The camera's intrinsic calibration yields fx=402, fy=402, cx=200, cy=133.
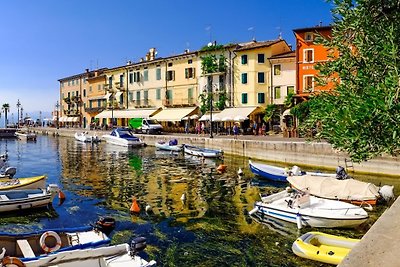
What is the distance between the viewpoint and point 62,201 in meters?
21.8

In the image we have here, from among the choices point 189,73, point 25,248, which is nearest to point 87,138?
point 189,73

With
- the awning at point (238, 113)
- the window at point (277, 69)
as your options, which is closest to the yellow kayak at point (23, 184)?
the awning at point (238, 113)

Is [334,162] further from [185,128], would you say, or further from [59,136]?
[59,136]

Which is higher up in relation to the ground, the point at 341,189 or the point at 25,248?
the point at 341,189

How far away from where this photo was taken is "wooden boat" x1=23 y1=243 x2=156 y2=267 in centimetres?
1079

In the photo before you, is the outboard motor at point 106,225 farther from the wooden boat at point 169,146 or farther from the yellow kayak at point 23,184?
the wooden boat at point 169,146

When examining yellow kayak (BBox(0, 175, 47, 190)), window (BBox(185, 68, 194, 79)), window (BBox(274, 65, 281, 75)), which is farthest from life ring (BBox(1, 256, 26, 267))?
window (BBox(185, 68, 194, 79))

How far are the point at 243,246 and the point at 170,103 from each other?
170 feet

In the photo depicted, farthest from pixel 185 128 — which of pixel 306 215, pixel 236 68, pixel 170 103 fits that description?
pixel 306 215

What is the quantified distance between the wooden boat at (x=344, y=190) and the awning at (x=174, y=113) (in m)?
38.9

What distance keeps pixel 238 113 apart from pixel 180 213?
33980mm

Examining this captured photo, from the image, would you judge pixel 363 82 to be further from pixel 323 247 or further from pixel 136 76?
pixel 136 76

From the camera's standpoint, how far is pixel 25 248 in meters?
11.6

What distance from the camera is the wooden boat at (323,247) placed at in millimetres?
12406
